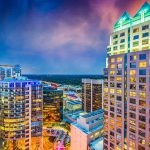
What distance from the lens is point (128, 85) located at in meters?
34.1

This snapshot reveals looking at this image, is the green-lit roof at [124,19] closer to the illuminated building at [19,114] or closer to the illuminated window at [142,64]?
the illuminated window at [142,64]

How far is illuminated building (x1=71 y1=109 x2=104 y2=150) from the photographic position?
151ft

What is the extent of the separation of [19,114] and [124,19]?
4721cm

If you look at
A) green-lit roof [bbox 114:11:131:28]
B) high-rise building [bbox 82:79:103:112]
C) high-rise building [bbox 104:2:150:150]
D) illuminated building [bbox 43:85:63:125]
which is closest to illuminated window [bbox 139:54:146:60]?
high-rise building [bbox 104:2:150:150]

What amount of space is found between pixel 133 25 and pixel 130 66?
27.8ft

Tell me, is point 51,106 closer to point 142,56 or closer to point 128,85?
point 128,85

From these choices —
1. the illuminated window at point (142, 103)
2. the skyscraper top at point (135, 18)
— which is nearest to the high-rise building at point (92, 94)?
the skyscraper top at point (135, 18)

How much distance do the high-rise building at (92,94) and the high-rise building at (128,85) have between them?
58.2 m

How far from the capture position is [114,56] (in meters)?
37.1

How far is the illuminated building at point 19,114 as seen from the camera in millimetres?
61281

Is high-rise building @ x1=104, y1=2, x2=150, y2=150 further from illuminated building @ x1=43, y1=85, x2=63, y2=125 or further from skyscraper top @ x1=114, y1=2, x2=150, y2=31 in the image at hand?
illuminated building @ x1=43, y1=85, x2=63, y2=125

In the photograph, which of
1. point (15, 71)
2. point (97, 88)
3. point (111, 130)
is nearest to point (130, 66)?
point (111, 130)

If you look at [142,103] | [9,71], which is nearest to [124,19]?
[142,103]

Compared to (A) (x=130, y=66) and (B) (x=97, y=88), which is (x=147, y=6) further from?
(B) (x=97, y=88)
